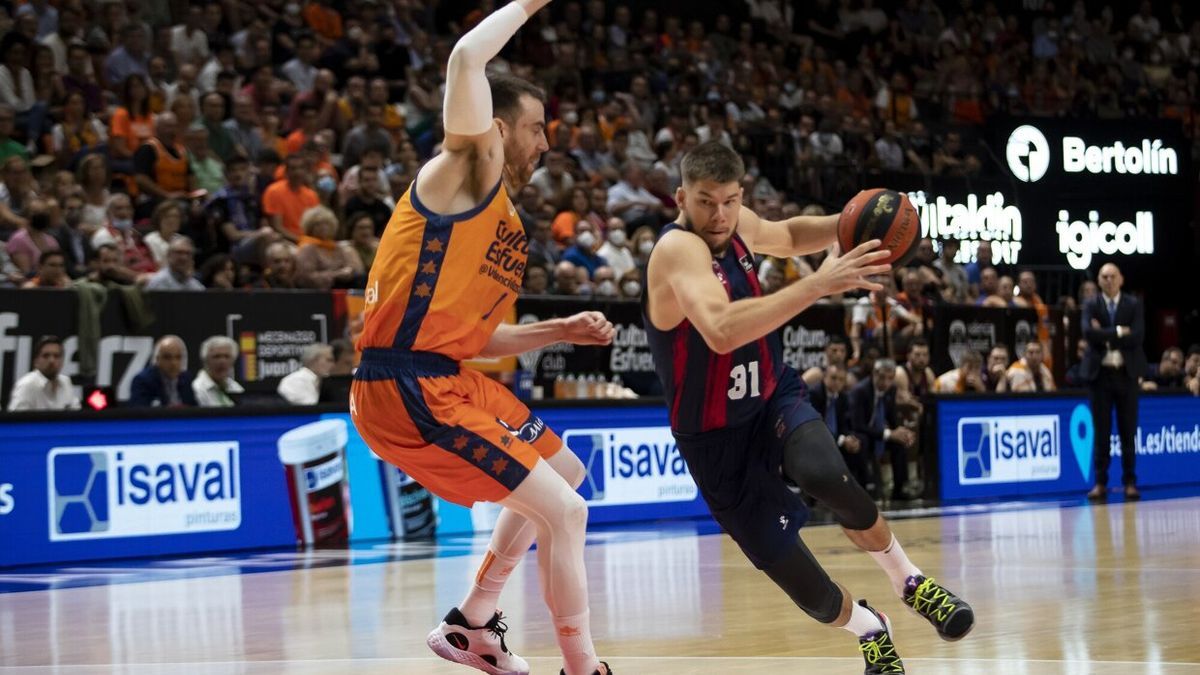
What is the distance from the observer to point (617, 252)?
16562mm

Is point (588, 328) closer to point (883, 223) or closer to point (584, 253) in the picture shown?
point (883, 223)

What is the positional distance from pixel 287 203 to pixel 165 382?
2.98 metres

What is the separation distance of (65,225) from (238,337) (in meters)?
1.61

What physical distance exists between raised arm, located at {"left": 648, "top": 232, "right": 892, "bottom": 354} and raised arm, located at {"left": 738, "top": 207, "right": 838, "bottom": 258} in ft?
1.41

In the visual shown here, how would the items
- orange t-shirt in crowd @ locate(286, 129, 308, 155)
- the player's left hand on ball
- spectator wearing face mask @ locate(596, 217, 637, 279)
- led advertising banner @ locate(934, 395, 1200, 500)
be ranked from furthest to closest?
spectator wearing face mask @ locate(596, 217, 637, 279) < led advertising banner @ locate(934, 395, 1200, 500) < orange t-shirt in crowd @ locate(286, 129, 308, 155) < the player's left hand on ball

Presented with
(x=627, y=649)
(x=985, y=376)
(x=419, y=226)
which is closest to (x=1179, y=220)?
(x=985, y=376)

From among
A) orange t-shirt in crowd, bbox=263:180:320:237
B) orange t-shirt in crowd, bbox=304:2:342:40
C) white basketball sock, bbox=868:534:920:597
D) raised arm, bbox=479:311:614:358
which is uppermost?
orange t-shirt in crowd, bbox=304:2:342:40

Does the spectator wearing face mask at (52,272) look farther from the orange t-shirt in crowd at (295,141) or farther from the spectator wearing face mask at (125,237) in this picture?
the orange t-shirt in crowd at (295,141)

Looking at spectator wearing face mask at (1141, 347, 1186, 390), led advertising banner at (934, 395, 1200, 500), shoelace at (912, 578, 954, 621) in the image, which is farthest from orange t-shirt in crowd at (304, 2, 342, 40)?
shoelace at (912, 578, 954, 621)

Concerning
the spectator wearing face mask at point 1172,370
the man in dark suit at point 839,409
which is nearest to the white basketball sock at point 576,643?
the man in dark suit at point 839,409

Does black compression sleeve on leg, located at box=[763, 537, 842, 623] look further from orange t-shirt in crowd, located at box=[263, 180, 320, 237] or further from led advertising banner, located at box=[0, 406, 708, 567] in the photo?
orange t-shirt in crowd, located at box=[263, 180, 320, 237]

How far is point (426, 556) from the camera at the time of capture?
11.2 m

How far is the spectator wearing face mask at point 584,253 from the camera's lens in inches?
622

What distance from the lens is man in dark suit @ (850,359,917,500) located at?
607 inches
